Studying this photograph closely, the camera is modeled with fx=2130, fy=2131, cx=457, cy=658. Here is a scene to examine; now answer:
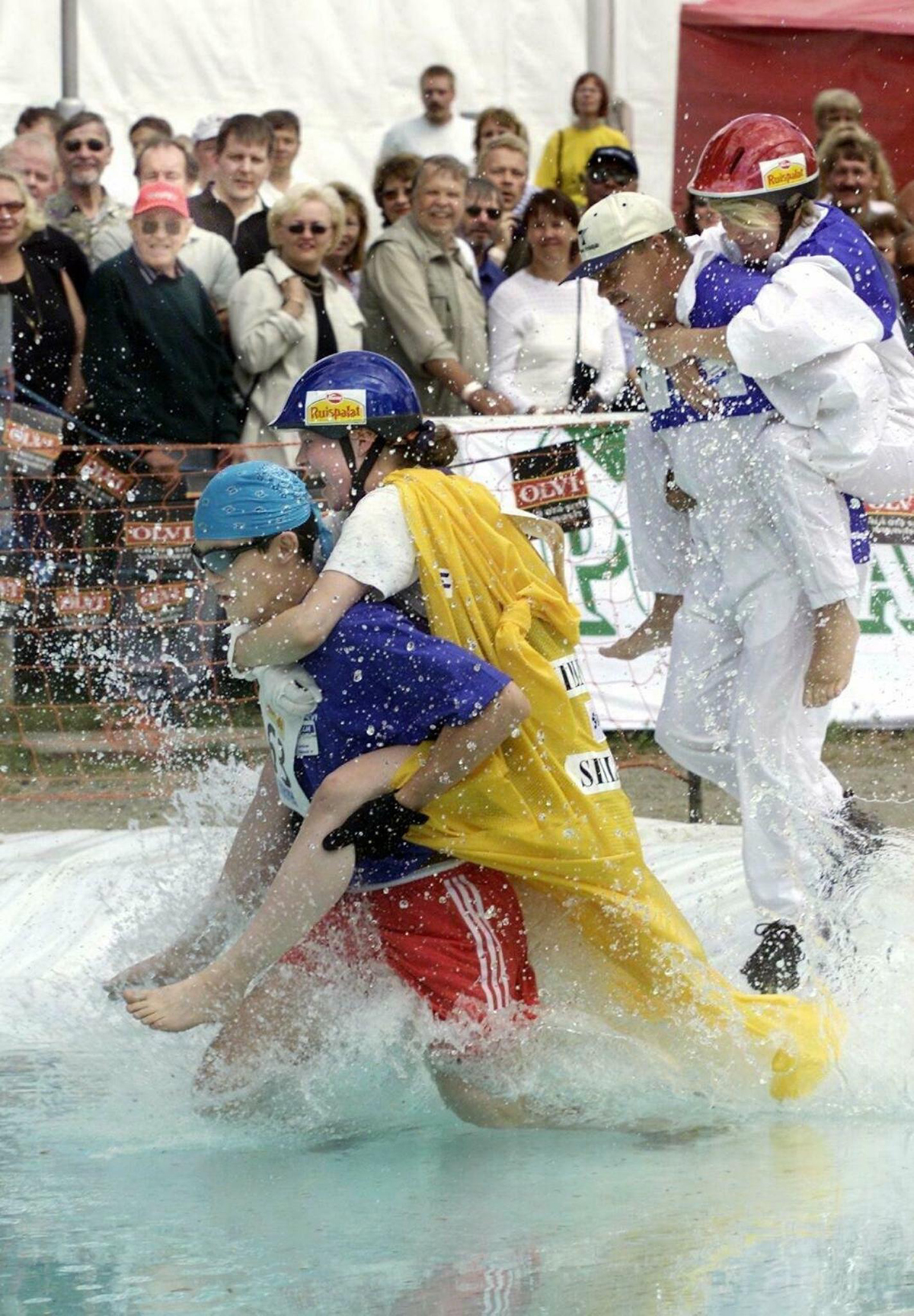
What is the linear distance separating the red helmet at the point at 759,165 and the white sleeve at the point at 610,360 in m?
3.60

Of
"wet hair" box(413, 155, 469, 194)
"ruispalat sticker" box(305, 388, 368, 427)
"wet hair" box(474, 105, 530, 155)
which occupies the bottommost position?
"ruispalat sticker" box(305, 388, 368, 427)

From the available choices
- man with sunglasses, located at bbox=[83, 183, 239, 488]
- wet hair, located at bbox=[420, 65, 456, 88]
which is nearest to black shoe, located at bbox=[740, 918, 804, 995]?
man with sunglasses, located at bbox=[83, 183, 239, 488]

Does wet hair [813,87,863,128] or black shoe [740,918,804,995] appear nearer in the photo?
black shoe [740,918,804,995]

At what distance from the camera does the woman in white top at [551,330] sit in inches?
343

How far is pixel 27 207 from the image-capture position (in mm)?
8320

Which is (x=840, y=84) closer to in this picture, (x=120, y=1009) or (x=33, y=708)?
(x=33, y=708)

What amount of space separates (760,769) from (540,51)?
8.13m

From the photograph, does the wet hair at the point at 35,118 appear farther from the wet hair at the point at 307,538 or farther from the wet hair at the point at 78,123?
the wet hair at the point at 307,538

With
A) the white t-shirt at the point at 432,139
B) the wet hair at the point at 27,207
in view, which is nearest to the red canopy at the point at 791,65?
the white t-shirt at the point at 432,139

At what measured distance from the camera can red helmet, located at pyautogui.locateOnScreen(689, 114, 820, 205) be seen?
16.6 feet

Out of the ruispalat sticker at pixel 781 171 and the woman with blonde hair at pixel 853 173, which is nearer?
the ruispalat sticker at pixel 781 171

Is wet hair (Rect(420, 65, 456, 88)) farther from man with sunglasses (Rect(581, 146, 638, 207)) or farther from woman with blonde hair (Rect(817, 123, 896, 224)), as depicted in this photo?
woman with blonde hair (Rect(817, 123, 896, 224))

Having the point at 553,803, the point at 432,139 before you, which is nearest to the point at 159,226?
the point at 432,139

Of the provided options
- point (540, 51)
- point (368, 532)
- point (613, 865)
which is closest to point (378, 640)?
point (368, 532)
